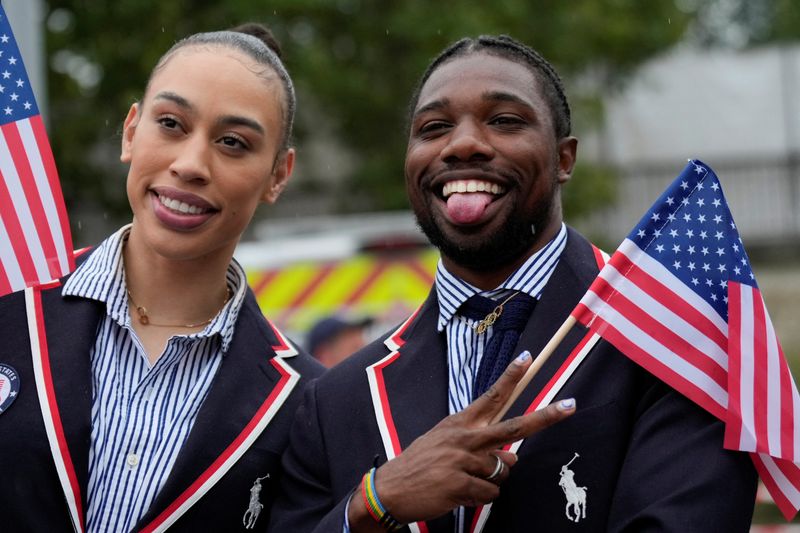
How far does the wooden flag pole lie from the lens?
9.87ft

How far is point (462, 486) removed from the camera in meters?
2.93

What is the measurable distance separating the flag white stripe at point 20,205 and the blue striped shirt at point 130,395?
166 mm

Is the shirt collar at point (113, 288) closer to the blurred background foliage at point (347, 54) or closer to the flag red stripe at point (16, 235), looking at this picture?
the flag red stripe at point (16, 235)

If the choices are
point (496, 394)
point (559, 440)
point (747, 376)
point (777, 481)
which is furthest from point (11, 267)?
point (777, 481)

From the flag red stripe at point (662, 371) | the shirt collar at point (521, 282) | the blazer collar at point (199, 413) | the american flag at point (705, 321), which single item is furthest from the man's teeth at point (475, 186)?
the blazer collar at point (199, 413)

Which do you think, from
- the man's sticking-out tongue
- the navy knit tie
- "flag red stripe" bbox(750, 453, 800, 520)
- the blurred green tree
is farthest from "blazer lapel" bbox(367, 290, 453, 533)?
the blurred green tree

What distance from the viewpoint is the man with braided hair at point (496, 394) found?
9.71ft

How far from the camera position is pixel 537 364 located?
3086 mm

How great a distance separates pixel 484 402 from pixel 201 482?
1.03 meters

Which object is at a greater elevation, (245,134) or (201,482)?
(245,134)

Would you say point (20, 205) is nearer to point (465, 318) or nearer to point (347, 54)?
point (465, 318)

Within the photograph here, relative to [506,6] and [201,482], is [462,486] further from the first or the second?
[506,6]

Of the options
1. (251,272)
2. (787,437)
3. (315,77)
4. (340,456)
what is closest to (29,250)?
(340,456)

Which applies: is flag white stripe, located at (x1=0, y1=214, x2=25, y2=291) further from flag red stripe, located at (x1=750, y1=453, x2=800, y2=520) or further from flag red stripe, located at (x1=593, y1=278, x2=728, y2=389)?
flag red stripe, located at (x1=750, y1=453, x2=800, y2=520)
